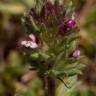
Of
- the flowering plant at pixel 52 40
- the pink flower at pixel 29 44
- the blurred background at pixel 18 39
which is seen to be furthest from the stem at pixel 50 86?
the blurred background at pixel 18 39

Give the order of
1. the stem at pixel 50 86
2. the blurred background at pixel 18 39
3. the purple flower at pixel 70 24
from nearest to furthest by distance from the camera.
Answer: the purple flower at pixel 70 24
the stem at pixel 50 86
the blurred background at pixel 18 39

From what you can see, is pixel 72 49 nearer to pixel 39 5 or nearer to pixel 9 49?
pixel 39 5

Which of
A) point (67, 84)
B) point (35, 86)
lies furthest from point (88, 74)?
point (67, 84)

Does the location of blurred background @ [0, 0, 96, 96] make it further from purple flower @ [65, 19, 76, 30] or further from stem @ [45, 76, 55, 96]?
purple flower @ [65, 19, 76, 30]

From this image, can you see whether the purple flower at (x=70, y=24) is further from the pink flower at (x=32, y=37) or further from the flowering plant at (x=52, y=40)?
the pink flower at (x=32, y=37)

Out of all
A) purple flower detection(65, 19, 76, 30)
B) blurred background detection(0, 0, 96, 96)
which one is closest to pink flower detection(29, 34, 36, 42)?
purple flower detection(65, 19, 76, 30)
